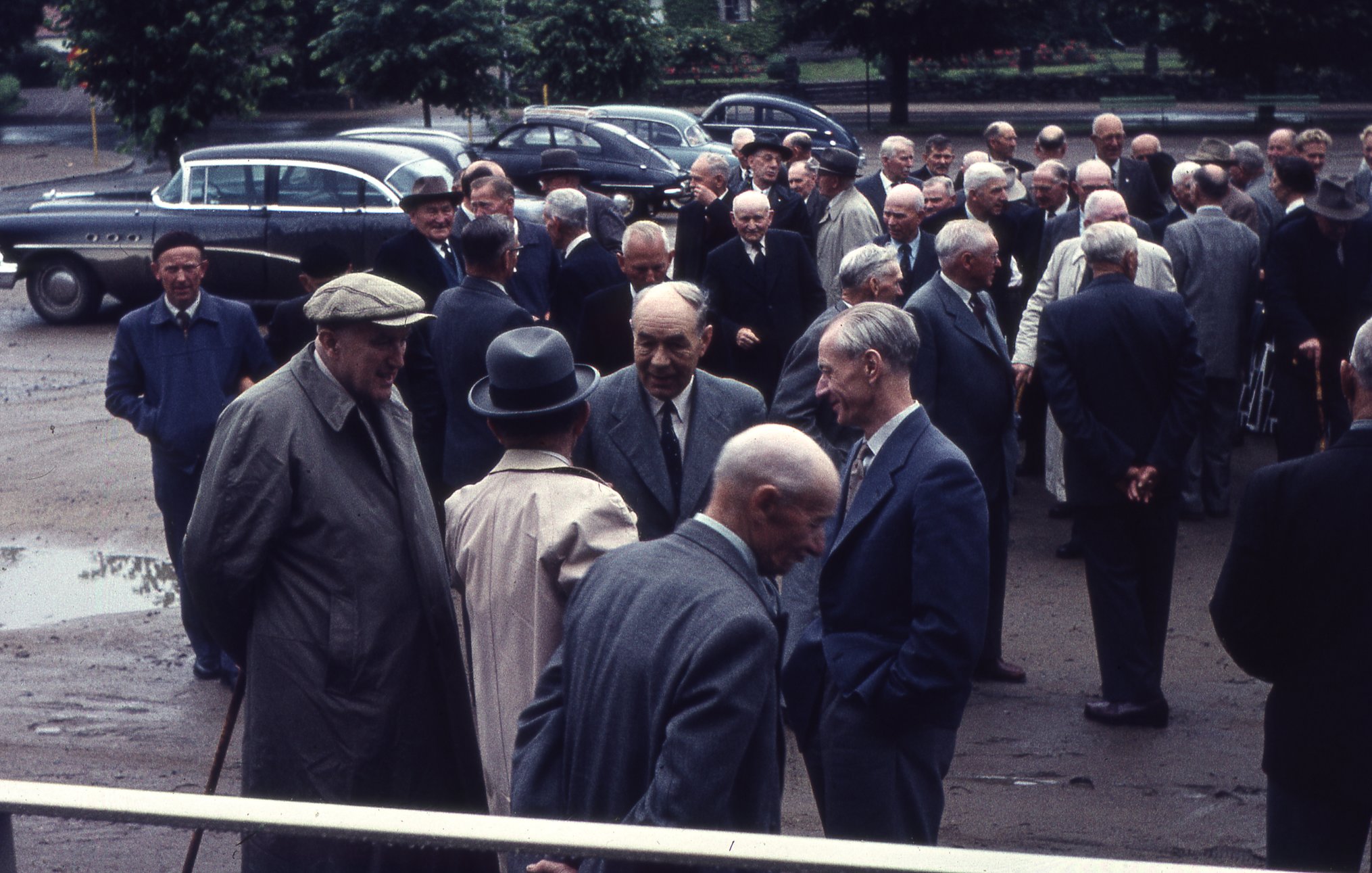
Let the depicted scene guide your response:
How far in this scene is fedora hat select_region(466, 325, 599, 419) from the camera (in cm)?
367

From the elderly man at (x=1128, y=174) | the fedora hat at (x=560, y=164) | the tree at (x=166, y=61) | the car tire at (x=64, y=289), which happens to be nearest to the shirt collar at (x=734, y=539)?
the fedora hat at (x=560, y=164)

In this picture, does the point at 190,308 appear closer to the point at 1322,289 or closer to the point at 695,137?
the point at 1322,289

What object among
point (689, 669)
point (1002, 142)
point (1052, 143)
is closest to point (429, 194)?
point (689, 669)

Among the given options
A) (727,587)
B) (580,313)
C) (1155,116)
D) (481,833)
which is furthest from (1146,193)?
(1155,116)

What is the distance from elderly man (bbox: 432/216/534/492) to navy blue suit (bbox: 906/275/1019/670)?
1582 mm

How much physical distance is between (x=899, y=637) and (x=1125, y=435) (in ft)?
8.45

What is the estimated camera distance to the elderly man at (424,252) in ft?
24.3

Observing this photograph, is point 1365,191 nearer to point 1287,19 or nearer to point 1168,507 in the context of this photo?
point 1168,507

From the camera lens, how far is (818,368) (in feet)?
17.8

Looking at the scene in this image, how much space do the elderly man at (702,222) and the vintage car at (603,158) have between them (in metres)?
14.2

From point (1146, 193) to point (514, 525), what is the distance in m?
8.77

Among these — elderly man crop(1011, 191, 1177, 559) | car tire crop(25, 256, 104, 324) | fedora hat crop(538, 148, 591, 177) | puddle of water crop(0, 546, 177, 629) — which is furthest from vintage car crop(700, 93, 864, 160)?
puddle of water crop(0, 546, 177, 629)

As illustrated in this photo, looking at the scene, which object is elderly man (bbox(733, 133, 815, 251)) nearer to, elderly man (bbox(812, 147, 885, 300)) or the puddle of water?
elderly man (bbox(812, 147, 885, 300))

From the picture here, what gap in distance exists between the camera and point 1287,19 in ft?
140
